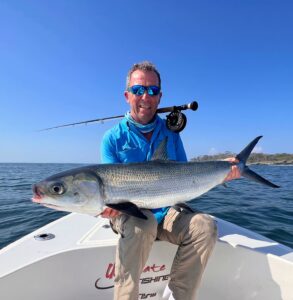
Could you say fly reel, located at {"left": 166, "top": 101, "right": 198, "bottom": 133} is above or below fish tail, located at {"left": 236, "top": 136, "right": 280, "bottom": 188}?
above

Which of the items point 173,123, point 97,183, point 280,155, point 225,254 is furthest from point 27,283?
point 280,155

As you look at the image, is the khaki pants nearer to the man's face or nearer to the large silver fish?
the large silver fish

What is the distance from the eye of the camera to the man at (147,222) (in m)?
2.56

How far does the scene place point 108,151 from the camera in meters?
3.29

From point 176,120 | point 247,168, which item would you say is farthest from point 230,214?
point 176,120

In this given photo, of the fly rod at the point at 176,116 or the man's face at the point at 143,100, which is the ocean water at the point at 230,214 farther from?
the man's face at the point at 143,100

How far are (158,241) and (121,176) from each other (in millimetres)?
1074

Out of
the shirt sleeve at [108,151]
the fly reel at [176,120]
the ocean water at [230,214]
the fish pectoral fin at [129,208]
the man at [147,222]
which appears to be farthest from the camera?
the ocean water at [230,214]

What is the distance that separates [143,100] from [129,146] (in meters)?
0.59

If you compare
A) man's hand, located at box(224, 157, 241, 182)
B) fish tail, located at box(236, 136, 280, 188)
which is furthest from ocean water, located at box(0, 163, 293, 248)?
man's hand, located at box(224, 157, 241, 182)

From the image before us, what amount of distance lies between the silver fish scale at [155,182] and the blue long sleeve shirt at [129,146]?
0.43 m

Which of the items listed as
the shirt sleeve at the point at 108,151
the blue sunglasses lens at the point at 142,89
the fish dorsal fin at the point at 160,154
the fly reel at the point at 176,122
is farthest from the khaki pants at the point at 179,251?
the blue sunglasses lens at the point at 142,89

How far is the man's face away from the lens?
3.36m

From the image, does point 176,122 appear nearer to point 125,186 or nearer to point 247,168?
point 247,168
